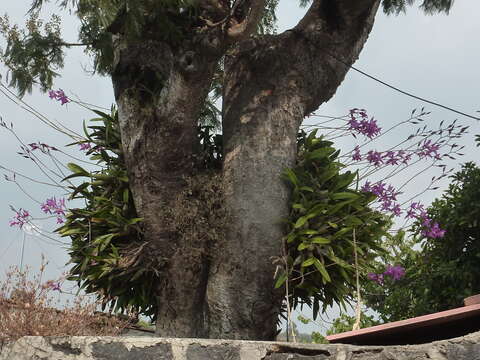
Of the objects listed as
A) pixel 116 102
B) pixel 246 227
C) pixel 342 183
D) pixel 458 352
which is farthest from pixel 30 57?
pixel 458 352

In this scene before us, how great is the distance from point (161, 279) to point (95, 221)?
910 mm

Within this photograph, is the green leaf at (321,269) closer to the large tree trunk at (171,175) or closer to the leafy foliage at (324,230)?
the leafy foliage at (324,230)

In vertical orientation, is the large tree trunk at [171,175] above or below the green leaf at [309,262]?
above

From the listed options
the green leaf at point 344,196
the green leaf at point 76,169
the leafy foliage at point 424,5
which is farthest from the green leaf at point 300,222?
the leafy foliage at point 424,5

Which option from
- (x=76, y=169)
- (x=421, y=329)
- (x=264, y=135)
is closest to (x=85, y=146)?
(x=76, y=169)

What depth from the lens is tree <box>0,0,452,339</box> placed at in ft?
18.8

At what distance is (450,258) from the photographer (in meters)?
7.92

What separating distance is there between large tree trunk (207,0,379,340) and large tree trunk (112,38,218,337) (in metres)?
0.27

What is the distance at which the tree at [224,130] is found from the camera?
18.8 ft

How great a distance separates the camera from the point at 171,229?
592 centimetres

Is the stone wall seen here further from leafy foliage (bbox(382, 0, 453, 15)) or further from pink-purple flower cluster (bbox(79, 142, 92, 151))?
leafy foliage (bbox(382, 0, 453, 15))

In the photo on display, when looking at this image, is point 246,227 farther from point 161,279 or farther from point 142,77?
point 142,77

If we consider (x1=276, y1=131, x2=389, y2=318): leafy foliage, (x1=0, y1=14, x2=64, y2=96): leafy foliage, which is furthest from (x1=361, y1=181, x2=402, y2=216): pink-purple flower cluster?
(x1=0, y1=14, x2=64, y2=96): leafy foliage

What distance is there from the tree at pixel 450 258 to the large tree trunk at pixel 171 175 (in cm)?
339
